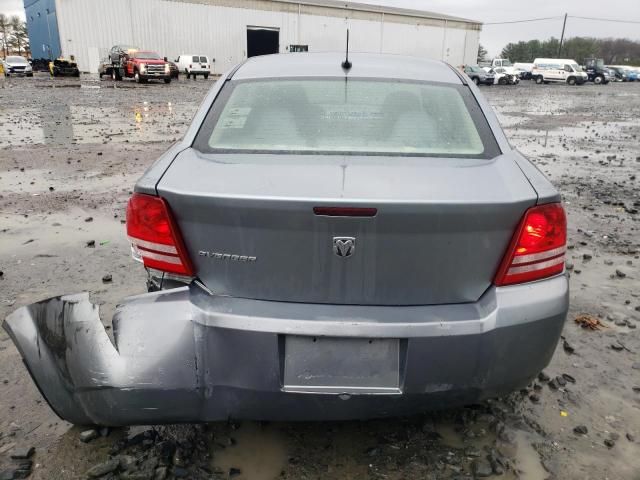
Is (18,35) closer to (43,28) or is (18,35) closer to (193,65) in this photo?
(43,28)

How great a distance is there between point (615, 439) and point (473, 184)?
1449 mm

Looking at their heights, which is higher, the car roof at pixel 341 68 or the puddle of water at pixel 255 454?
the car roof at pixel 341 68

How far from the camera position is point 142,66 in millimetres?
32031

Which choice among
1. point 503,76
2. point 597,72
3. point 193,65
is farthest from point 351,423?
point 597,72

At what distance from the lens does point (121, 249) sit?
4605 mm

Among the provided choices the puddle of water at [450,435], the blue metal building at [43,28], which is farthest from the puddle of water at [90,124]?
the blue metal building at [43,28]

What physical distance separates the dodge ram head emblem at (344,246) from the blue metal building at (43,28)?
5020 centimetres

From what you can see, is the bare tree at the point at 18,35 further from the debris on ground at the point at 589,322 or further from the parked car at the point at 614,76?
the debris on ground at the point at 589,322

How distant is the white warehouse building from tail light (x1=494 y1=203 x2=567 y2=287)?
4024 cm

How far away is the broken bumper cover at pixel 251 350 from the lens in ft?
5.84

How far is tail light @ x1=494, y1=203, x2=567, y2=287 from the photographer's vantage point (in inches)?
73.6

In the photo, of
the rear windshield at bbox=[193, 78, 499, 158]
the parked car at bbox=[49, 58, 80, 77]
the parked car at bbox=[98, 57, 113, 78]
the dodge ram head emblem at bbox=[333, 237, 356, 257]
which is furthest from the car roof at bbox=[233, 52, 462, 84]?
the parked car at bbox=[49, 58, 80, 77]

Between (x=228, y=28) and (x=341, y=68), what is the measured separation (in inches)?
1958

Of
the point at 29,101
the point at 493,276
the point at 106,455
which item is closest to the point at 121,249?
the point at 106,455
